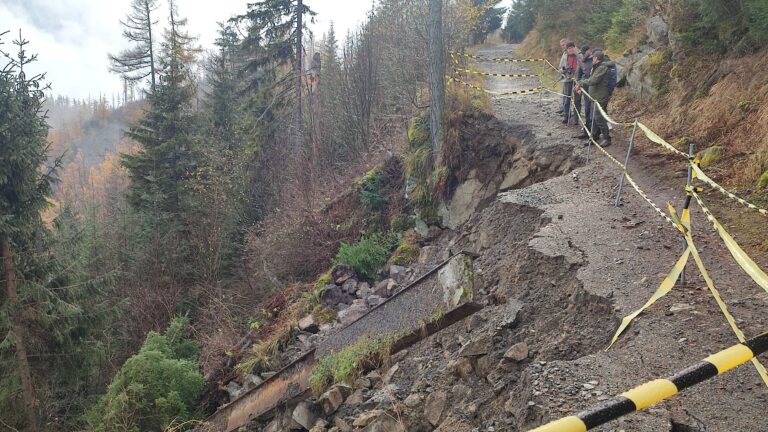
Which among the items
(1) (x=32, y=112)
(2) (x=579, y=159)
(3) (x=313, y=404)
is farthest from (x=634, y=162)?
(1) (x=32, y=112)

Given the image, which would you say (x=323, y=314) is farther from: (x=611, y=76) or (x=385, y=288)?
(x=611, y=76)

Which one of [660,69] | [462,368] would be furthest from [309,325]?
[660,69]

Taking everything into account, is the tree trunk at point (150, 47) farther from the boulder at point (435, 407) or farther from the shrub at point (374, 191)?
the boulder at point (435, 407)

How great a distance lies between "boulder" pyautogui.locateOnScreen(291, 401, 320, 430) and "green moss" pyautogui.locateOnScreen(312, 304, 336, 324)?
345 cm

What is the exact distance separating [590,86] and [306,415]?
7664 mm

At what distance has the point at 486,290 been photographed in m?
5.48

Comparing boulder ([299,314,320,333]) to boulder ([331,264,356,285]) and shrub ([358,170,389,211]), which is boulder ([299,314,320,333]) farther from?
shrub ([358,170,389,211])

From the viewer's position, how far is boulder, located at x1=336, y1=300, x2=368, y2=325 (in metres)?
8.02

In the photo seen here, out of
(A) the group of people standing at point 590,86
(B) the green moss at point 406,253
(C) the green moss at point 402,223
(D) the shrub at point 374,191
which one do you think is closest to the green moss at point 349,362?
(B) the green moss at point 406,253

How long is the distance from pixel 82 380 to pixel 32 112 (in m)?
6.28

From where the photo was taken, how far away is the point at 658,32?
10812 millimetres

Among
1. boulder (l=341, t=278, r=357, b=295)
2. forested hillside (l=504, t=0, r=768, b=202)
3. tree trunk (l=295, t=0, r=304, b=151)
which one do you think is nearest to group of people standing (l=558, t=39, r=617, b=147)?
forested hillside (l=504, t=0, r=768, b=202)

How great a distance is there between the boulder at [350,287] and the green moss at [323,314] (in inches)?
24.2

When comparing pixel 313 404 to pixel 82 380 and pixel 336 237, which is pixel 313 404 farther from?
pixel 82 380
